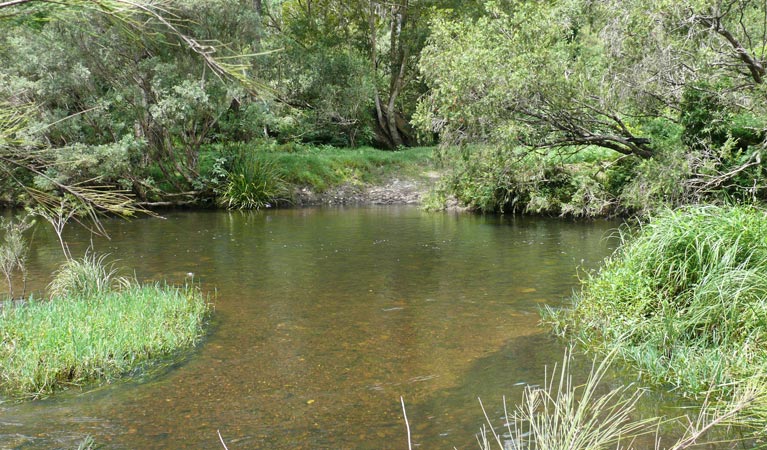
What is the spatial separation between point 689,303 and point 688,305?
5 centimetres

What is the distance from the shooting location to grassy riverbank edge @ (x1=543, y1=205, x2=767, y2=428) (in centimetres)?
535

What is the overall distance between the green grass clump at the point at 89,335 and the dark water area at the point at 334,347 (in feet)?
0.78

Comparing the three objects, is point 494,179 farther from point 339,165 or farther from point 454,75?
point 339,165

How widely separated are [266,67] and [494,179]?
1080 centimetres

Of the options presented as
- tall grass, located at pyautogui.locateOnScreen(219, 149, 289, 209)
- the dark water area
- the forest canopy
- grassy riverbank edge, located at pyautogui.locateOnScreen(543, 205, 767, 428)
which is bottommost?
the dark water area

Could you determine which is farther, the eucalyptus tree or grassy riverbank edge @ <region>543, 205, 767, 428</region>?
the eucalyptus tree

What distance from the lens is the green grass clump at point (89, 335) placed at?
569 centimetres

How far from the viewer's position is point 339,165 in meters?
26.7

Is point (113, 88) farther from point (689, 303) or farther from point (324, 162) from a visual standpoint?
point (689, 303)

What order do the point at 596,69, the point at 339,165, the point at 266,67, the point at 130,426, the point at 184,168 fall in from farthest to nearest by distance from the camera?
the point at 339,165 < the point at 266,67 < the point at 184,168 < the point at 596,69 < the point at 130,426

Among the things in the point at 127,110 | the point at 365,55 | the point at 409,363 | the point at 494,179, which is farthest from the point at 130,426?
the point at 365,55

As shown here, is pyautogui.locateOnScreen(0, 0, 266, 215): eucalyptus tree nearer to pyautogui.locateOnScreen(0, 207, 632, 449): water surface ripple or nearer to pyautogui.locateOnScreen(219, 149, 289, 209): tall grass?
pyautogui.locateOnScreen(219, 149, 289, 209): tall grass

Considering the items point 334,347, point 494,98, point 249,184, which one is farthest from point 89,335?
point 249,184

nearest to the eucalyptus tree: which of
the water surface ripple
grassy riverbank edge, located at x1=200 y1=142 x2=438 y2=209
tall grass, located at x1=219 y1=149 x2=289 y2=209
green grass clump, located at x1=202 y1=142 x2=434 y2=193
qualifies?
tall grass, located at x1=219 y1=149 x2=289 y2=209
